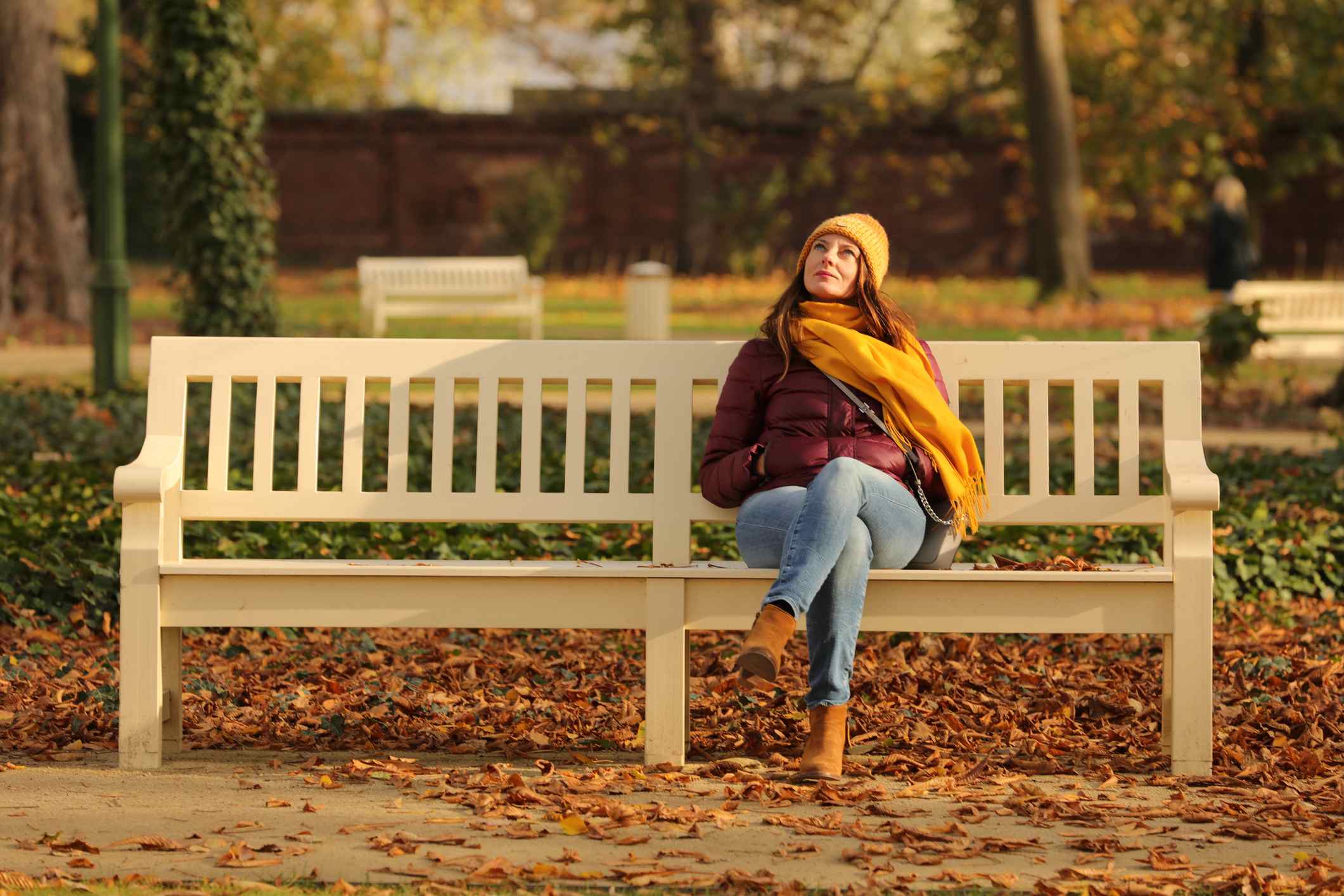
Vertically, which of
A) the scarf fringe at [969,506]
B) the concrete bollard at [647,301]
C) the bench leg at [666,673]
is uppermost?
the concrete bollard at [647,301]

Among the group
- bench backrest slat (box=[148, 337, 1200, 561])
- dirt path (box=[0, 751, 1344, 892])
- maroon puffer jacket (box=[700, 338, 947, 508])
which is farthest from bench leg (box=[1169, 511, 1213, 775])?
maroon puffer jacket (box=[700, 338, 947, 508])

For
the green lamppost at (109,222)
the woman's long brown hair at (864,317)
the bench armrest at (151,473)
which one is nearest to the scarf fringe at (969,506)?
the woman's long brown hair at (864,317)

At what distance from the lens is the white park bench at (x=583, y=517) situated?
14.4ft

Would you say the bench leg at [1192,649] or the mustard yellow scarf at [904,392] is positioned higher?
the mustard yellow scarf at [904,392]

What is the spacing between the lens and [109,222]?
11703 millimetres

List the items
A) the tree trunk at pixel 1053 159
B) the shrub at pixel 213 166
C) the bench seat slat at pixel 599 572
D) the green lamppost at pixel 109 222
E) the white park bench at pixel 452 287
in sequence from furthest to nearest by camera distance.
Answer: the tree trunk at pixel 1053 159 < the white park bench at pixel 452 287 < the shrub at pixel 213 166 < the green lamppost at pixel 109 222 < the bench seat slat at pixel 599 572

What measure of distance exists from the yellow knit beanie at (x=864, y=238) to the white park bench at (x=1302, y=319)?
9696mm

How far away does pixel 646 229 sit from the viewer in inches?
1135

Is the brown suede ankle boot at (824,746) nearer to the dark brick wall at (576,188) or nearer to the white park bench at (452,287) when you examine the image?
the white park bench at (452,287)

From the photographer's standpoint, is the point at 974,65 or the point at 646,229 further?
the point at 646,229

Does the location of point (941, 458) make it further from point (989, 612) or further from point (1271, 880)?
point (1271, 880)

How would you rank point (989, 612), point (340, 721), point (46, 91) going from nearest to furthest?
point (989, 612), point (340, 721), point (46, 91)

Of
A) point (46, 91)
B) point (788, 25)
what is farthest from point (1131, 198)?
point (46, 91)

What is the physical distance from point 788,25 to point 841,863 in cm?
2487
